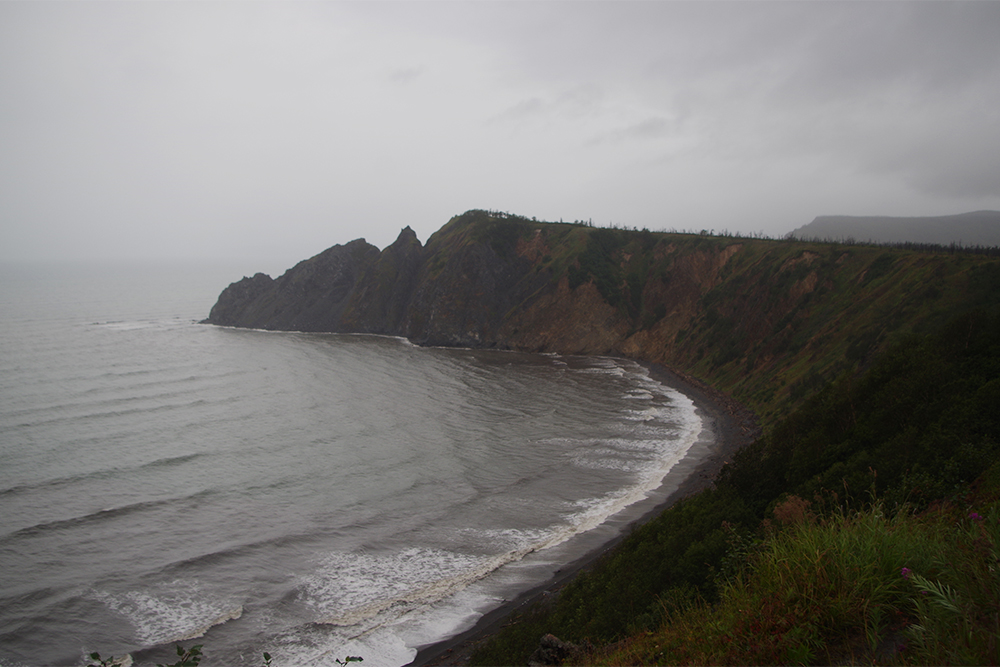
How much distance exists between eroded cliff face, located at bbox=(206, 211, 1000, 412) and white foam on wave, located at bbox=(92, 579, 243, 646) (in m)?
32.0

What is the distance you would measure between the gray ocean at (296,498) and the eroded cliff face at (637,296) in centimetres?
918

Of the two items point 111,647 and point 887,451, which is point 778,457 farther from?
point 111,647

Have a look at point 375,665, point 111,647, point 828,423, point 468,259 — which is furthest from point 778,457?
point 468,259

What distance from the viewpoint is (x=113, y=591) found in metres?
17.8

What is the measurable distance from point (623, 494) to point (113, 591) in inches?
792

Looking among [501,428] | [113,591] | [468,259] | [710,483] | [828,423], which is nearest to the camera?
[828,423]

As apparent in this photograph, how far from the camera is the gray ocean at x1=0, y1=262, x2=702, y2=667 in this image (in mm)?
16516

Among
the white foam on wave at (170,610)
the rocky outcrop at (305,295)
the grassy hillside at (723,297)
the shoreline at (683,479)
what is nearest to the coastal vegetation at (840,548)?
the shoreline at (683,479)

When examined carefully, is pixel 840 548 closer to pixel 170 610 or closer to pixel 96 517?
pixel 170 610

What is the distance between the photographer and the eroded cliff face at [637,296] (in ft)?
115

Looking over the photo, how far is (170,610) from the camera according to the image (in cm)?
1694

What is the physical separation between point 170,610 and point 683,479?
21.8 meters

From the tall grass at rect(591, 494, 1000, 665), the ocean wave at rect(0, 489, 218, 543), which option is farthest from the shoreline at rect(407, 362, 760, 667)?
the ocean wave at rect(0, 489, 218, 543)

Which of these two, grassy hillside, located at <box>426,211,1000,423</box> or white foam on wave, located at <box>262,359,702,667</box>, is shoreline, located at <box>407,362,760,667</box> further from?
grassy hillside, located at <box>426,211,1000,423</box>
